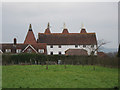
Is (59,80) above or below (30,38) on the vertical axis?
below

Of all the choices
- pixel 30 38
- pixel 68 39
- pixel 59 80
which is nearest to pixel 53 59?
pixel 68 39

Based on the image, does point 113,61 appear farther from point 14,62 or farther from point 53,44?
point 53,44

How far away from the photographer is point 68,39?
2421 inches

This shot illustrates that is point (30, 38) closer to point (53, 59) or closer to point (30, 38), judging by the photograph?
point (30, 38)

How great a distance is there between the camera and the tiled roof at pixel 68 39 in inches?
2383

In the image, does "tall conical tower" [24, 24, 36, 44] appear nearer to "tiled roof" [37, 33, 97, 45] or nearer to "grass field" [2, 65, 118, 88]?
"tiled roof" [37, 33, 97, 45]

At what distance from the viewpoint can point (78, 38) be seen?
61844 mm

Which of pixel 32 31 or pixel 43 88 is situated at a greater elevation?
pixel 32 31

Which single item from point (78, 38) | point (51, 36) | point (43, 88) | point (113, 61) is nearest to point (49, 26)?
point (51, 36)

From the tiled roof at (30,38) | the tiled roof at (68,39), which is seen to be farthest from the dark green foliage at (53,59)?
the tiled roof at (30,38)

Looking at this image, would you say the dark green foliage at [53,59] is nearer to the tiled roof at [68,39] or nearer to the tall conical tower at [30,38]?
the tiled roof at [68,39]

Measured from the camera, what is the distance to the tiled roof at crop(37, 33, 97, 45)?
60.5 m

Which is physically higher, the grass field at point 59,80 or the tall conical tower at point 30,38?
the tall conical tower at point 30,38

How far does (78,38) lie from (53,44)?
8.08 meters
